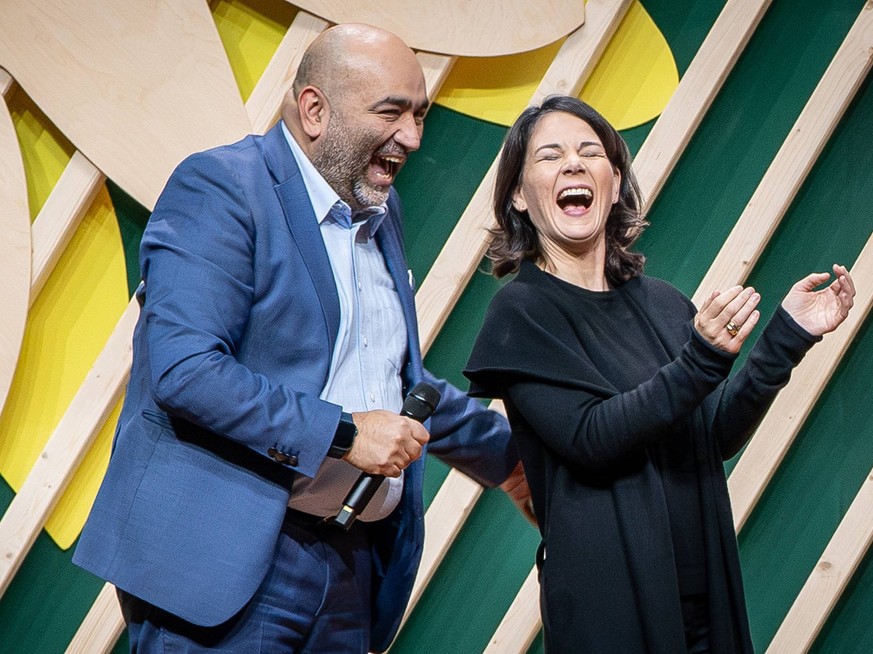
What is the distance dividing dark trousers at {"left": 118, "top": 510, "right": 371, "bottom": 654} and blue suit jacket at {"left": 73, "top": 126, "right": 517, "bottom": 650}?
0.06 metres

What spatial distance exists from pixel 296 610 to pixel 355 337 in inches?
17.1

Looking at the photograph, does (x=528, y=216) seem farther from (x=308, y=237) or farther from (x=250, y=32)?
(x=250, y=32)

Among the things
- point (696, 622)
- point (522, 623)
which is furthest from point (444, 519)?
point (696, 622)

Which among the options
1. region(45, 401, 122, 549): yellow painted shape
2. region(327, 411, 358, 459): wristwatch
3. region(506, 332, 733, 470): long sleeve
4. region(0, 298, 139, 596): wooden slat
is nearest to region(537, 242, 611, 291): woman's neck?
region(506, 332, 733, 470): long sleeve

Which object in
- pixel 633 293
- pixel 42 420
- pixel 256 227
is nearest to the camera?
pixel 256 227

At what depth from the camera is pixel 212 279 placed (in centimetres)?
156

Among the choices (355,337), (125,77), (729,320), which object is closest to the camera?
(729,320)

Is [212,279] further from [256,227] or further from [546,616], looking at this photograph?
[546,616]

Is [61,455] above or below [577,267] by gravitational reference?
below

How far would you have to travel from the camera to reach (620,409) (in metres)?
1.53

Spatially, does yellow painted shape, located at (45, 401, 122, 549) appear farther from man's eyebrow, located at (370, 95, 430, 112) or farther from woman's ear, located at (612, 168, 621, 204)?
woman's ear, located at (612, 168, 621, 204)

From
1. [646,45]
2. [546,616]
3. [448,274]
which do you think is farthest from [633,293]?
[646,45]

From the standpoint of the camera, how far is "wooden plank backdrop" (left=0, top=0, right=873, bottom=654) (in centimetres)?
259

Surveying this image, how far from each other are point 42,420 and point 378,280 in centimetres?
118
